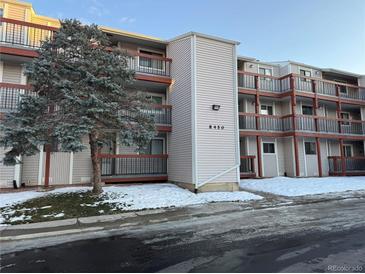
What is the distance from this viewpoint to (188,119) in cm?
1266

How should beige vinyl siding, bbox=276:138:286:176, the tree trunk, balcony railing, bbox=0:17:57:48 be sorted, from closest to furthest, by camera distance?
the tree trunk → balcony railing, bbox=0:17:57:48 → beige vinyl siding, bbox=276:138:286:176

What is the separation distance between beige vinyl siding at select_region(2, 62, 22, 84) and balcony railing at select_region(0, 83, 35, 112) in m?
0.93

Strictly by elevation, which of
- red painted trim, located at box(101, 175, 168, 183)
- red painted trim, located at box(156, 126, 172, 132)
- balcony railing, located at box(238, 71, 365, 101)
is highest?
balcony railing, located at box(238, 71, 365, 101)

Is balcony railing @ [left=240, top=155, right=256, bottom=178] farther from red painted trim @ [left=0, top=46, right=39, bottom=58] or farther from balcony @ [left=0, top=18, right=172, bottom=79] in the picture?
red painted trim @ [left=0, top=46, right=39, bottom=58]

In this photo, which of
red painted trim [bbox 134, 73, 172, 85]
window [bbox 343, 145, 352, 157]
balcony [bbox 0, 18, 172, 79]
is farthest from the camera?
window [bbox 343, 145, 352, 157]

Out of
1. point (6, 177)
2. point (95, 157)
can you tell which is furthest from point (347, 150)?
point (6, 177)

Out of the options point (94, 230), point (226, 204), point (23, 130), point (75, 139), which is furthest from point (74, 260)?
point (226, 204)

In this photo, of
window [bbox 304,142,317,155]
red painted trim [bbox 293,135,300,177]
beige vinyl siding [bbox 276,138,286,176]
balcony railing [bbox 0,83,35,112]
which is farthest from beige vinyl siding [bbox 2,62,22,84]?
window [bbox 304,142,317,155]

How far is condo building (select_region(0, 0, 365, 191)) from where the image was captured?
12.1m

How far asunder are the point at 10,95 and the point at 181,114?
8.09 m

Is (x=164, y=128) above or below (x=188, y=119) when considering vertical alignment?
below

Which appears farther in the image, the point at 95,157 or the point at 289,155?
the point at 289,155

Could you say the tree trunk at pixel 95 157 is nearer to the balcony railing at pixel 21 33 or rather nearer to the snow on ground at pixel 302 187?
the balcony railing at pixel 21 33

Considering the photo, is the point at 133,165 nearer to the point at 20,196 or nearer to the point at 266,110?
the point at 20,196
